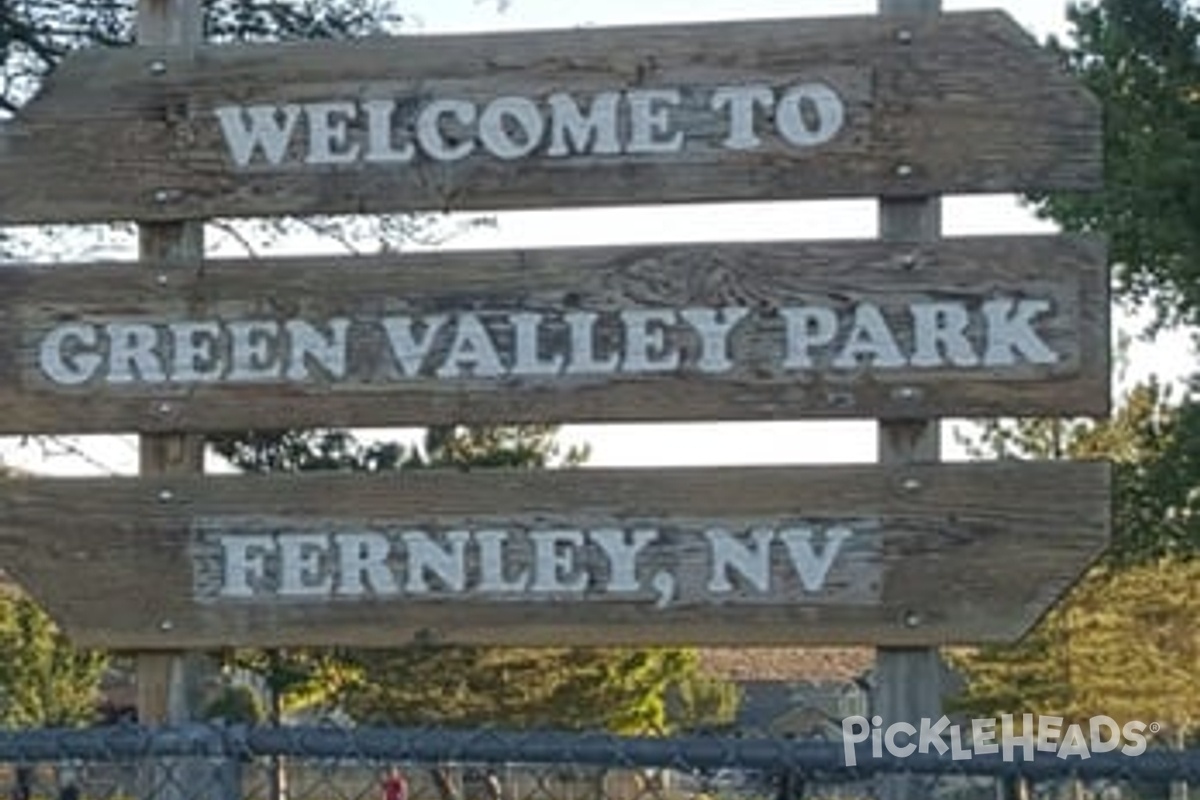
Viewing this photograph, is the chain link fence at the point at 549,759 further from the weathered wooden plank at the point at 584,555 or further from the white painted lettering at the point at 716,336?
the white painted lettering at the point at 716,336

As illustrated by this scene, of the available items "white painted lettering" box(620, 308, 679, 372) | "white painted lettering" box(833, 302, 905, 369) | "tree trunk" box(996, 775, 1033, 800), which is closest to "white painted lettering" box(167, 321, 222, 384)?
"white painted lettering" box(620, 308, 679, 372)

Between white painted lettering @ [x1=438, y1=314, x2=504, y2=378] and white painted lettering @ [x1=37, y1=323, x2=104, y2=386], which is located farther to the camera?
white painted lettering @ [x1=37, y1=323, x2=104, y2=386]

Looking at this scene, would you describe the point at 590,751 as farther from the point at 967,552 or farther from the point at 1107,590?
the point at 1107,590

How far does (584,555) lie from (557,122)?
40.9 inches

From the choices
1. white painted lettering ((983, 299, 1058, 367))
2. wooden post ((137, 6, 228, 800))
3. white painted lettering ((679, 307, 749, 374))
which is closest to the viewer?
white painted lettering ((983, 299, 1058, 367))

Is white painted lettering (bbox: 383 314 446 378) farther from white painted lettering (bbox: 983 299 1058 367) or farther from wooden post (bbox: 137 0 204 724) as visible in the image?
white painted lettering (bbox: 983 299 1058 367)

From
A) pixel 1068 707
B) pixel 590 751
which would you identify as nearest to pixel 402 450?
pixel 590 751

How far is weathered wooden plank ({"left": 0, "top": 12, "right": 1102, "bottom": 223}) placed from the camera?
5637 millimetres

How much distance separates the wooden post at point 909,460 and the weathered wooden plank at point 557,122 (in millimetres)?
86

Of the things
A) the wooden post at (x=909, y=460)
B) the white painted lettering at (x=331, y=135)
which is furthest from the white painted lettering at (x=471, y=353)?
the wooden post at (x=909, y=460)

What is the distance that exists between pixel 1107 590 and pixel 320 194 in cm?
2872

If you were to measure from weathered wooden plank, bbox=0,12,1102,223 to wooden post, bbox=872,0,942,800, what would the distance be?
9cm

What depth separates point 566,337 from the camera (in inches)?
225

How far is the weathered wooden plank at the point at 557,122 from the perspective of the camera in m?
5.64
